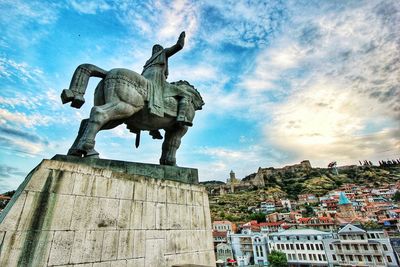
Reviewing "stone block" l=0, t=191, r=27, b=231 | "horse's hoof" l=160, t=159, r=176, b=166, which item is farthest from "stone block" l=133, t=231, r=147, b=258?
"horse's hoof" l=160, t=159, r=176, b=166

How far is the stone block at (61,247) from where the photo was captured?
3.01 metres

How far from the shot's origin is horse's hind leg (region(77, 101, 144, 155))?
4316 mm

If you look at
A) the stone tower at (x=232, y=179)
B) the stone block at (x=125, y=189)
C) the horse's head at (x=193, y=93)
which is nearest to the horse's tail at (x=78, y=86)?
the stone block at (x=125, y=189)

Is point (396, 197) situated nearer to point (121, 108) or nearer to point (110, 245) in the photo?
point (121, 108)

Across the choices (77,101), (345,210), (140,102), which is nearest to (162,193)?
(140,102)

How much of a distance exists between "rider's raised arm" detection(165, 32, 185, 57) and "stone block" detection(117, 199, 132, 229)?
4321mm

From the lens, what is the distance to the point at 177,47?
244 inches

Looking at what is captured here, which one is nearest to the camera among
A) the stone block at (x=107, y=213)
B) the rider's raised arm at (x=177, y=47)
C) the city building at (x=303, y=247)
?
the stone block at (x=107, y=213)

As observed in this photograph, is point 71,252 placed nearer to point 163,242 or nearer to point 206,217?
point 163,242

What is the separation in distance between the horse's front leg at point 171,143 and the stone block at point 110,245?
2.59 metres

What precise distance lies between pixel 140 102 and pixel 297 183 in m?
161

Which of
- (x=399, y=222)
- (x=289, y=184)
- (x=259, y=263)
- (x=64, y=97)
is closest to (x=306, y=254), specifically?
(x=259, y=263)

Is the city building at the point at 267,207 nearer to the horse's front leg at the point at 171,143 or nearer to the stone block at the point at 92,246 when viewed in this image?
the horse's front leg at the point at 171,143

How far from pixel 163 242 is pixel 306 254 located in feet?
191
